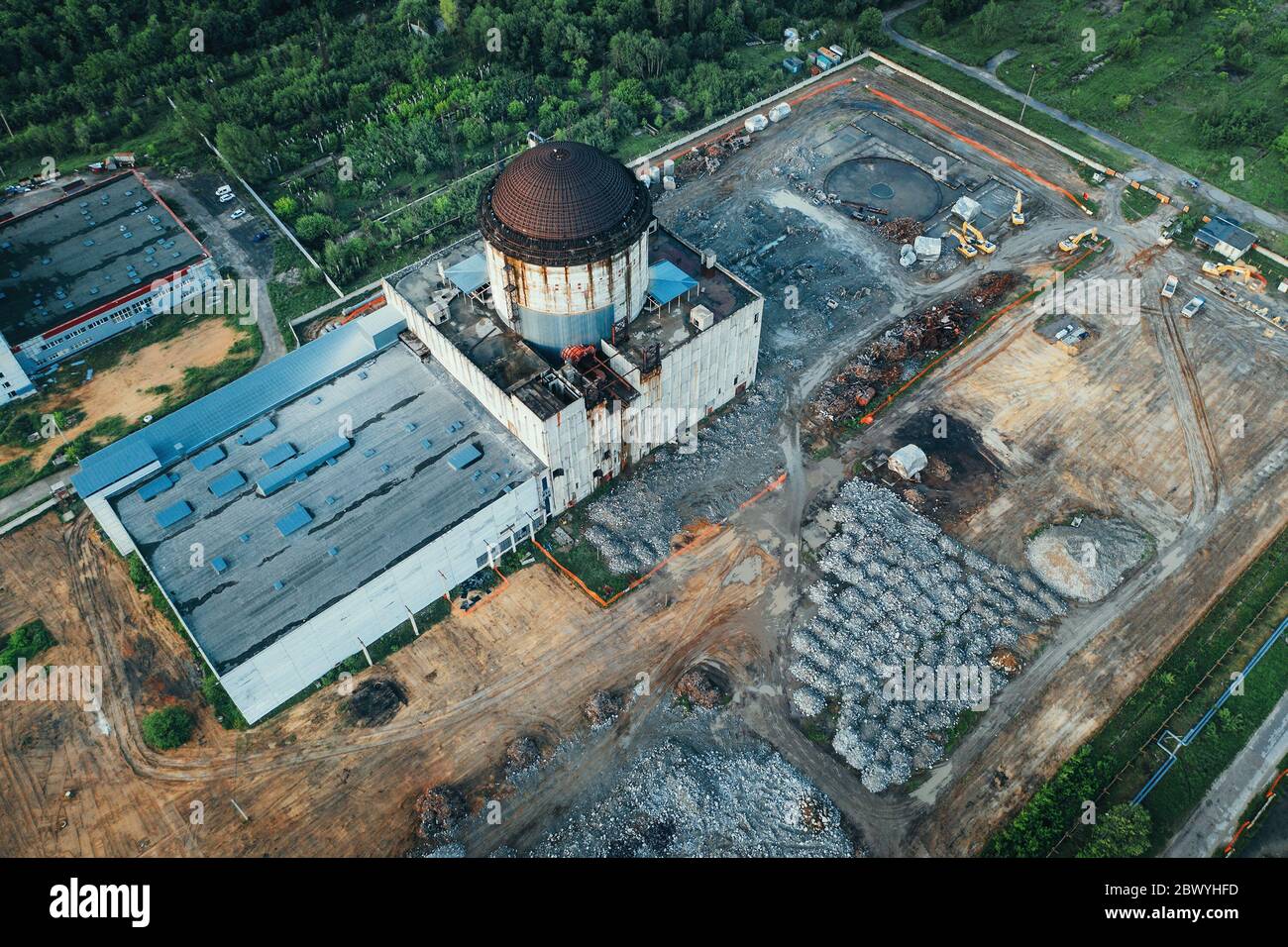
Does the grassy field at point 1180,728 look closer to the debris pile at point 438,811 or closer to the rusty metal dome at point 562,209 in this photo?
the debris pile at point 438,811

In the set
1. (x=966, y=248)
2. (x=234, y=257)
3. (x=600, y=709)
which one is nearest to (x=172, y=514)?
(x=600, y=709)

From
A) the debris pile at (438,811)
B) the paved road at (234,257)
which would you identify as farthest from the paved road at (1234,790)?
the paved road at (234,257)

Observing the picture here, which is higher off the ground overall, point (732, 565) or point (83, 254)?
point (83, 254)

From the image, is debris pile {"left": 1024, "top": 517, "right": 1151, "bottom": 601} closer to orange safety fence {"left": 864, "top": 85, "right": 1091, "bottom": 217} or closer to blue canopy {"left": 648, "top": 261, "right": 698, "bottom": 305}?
blue canopy {"left": 648, "top": 261, "right": 698, "bottom": 305}

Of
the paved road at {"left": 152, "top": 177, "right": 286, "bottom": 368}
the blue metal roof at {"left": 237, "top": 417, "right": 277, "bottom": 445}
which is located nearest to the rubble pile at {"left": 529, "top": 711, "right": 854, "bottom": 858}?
the blue metal roof at {"left": 237, "top": 417, "right": 277, "bottom": 445}

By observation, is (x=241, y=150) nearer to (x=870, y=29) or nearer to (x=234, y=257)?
(x=234, y=257)
